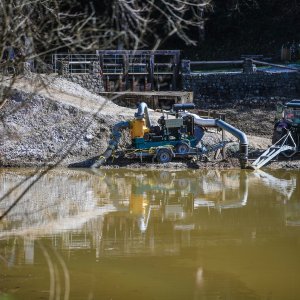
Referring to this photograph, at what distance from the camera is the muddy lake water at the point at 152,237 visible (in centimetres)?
1064

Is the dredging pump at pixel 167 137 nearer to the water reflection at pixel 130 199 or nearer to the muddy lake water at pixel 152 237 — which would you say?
the water reflection at pixel 130 199

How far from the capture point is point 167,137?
848 inches

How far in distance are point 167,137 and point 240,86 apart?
11335 mm

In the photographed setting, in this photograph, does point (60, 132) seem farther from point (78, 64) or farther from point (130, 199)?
point (78, 64)

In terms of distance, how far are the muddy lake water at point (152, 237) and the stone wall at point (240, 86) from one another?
Answer: 11.6 m

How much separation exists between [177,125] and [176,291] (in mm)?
11105

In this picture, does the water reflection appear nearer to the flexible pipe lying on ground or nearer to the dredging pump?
the flexible pipe lying on ground

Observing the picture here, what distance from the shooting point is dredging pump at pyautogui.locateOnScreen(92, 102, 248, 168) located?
21375 mm

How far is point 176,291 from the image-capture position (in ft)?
34.2

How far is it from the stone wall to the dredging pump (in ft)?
33.2

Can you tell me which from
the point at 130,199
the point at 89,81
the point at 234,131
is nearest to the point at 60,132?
the point at 234,131

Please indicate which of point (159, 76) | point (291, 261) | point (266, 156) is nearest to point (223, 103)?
point (159, 76)

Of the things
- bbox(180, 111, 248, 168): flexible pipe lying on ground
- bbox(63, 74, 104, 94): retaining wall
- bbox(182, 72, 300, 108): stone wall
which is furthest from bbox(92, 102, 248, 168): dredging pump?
bbox(182, 72, 300, 108): stone wall

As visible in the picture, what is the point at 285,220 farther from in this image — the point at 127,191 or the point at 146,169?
the point at 146,169
